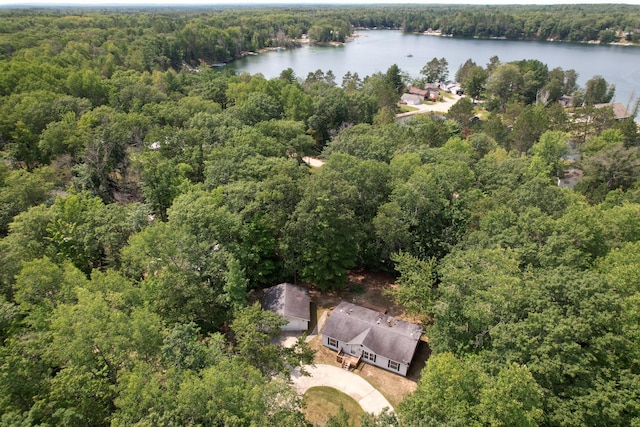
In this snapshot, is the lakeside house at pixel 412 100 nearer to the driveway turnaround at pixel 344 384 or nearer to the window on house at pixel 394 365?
the window on house at pixel 394 365

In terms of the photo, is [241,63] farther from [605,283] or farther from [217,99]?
[605,283]

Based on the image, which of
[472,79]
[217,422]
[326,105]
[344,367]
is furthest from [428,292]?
[472,79]

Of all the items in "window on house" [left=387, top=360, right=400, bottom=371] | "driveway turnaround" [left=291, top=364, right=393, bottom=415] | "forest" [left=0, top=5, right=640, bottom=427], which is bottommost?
"driveway turnaround" [left=291, top=364, right=393, bottom=415]

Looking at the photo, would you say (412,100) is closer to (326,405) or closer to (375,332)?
(375,332)

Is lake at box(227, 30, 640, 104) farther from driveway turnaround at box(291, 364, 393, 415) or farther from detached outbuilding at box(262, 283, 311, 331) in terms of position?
driveway turnaround at box(291, 364, 393, 415)

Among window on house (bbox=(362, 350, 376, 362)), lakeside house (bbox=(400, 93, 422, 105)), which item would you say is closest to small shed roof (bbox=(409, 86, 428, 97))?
lakeside house (bbox=(400, 93, 422, 105))
